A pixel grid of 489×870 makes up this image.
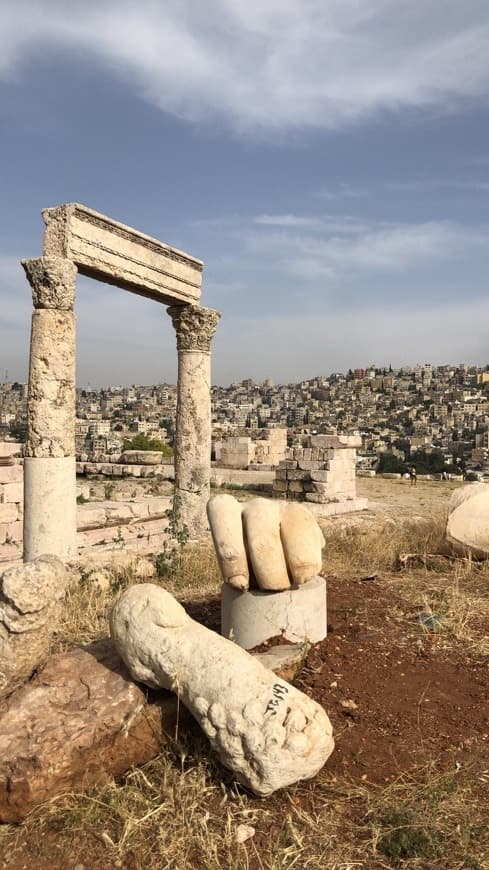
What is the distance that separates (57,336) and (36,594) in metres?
5.51

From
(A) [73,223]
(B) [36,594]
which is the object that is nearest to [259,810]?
(B) [36,594]

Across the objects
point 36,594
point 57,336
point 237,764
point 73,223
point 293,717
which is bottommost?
point 237,764

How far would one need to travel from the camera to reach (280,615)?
486 centimetres

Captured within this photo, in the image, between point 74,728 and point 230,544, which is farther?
point 230,544

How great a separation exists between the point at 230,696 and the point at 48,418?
5878 mm

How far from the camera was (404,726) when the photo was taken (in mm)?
3875

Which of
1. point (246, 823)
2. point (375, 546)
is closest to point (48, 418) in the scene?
point (375, 546)

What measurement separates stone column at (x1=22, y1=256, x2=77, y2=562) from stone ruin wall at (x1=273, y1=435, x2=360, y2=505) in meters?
9.01

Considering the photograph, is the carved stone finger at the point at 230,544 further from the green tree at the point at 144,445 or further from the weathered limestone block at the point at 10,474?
the green tree at the point at 144,445

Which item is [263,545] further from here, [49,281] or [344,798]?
[49,281]

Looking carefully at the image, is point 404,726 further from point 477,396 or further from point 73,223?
point 477,396

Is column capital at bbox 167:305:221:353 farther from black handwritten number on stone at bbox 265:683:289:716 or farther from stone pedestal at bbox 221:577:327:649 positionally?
black handwritten number on stone at bbox 265:683:289:716

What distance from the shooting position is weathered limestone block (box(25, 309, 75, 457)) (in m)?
8.31

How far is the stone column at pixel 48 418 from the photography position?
8.30 metres
